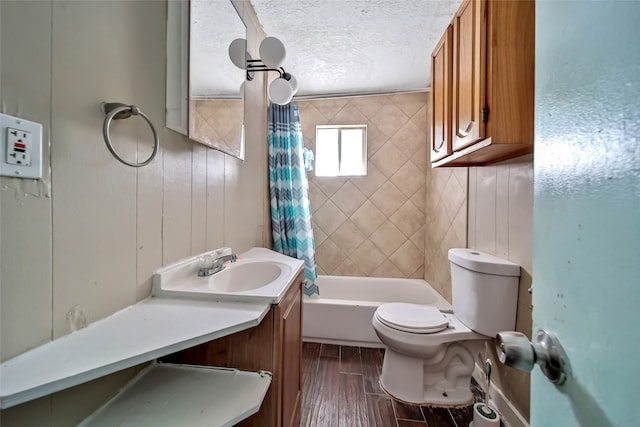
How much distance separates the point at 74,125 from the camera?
617mm

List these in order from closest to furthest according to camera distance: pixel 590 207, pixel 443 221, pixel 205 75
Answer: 1. pixel 590 207
2. pixel 205 75
3. pixel 443 221

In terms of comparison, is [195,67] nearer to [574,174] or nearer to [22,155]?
[22,155]

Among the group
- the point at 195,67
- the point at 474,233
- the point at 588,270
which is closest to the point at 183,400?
the point at 588,270

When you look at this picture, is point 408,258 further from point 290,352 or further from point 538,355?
point 538,355

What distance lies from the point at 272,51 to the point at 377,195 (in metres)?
1.62

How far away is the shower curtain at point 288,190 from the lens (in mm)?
2053

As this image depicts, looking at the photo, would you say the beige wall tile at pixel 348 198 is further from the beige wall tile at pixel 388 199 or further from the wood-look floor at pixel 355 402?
the wood-look floor at pixel 355 402

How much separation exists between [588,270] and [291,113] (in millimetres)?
2076

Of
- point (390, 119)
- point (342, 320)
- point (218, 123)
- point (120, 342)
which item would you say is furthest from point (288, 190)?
point (120, 342)

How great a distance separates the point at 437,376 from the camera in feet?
4.91

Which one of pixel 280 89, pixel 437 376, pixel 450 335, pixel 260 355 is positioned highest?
pixel 280 89

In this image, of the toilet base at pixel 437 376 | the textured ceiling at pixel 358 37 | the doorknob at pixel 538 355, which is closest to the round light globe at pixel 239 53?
the textured ceiling at pixel 358 37

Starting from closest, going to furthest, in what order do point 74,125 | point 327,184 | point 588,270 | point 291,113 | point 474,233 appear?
point 588,270 → point 74,125 → point 474,233 → point 291,113 → point 327,184

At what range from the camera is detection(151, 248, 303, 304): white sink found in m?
0.81
